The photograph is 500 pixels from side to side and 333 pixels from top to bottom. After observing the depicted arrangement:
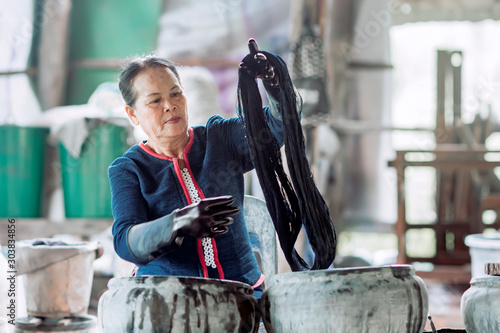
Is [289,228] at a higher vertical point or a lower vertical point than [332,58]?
lower

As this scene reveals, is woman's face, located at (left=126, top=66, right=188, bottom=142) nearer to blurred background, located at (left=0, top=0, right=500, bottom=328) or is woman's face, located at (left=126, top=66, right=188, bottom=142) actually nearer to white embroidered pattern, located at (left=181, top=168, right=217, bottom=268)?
white embroidered pattern, located at (left=181, top=168, right=217, bottom=268)

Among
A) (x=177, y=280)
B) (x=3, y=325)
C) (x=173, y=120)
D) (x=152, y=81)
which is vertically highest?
(x=152, y=81)

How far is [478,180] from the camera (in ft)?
19.5

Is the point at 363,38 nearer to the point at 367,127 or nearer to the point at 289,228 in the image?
the point at 367,127

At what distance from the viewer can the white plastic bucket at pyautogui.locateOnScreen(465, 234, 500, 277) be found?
4.00 metres

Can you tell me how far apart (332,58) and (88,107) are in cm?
258

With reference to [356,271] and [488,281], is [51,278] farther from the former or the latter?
[488,281]

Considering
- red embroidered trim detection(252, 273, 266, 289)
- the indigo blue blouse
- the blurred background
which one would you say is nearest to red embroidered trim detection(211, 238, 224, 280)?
the indigo blue blouse

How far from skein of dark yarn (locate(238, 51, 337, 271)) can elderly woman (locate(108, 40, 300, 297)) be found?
4 centimetres

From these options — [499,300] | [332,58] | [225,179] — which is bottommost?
[499,300]

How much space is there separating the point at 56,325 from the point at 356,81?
4476 mm

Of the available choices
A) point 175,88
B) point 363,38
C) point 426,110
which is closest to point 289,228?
point 175,88

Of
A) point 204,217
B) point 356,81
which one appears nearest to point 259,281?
point 204,217

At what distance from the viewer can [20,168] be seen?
502cm
